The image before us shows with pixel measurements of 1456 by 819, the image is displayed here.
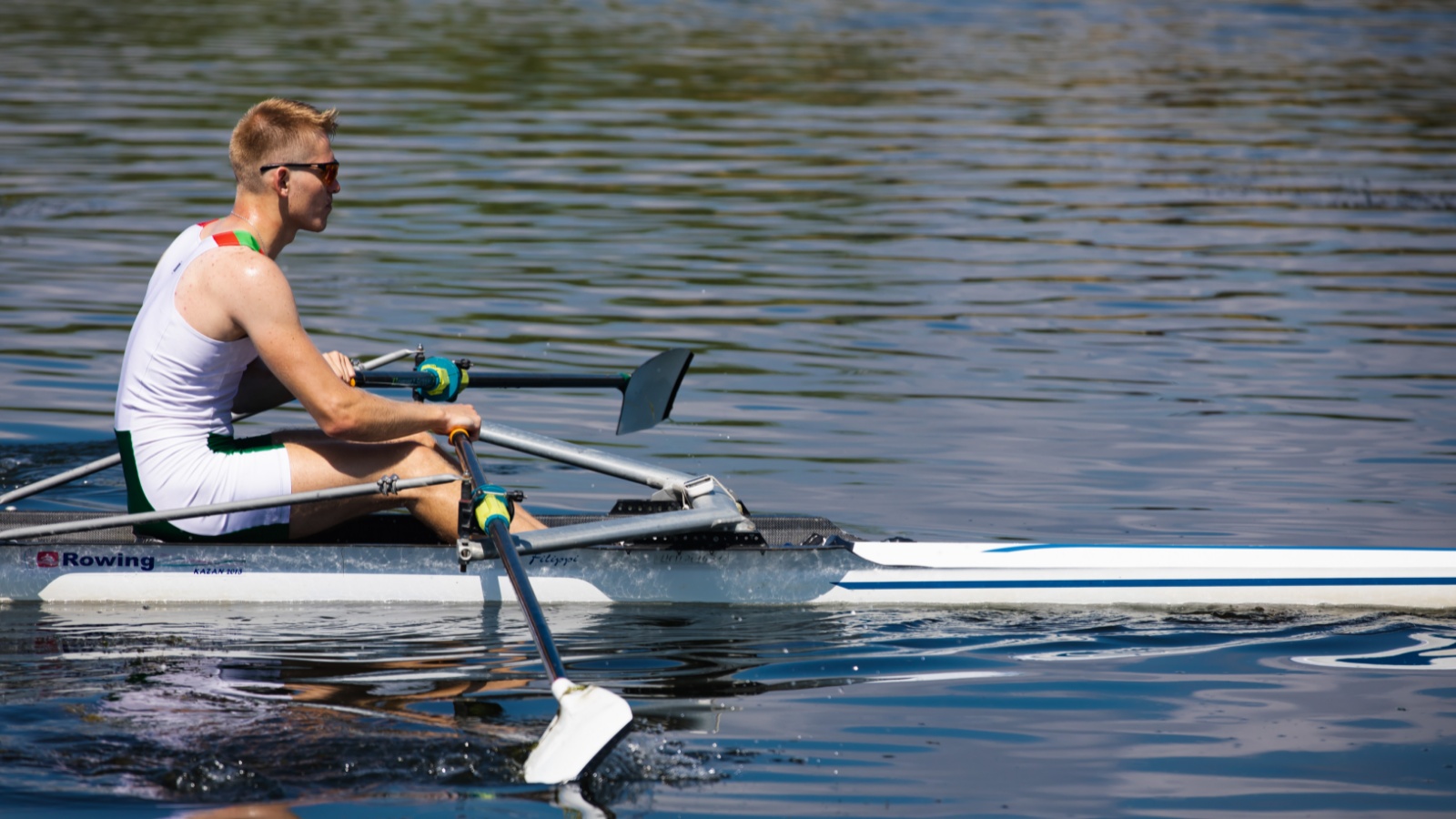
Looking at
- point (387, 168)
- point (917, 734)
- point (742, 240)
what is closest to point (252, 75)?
point (387, 168)

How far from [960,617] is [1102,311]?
680cm

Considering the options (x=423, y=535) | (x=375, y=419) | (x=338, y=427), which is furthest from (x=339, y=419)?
(x=423, y=535)

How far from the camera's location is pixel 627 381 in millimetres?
7715

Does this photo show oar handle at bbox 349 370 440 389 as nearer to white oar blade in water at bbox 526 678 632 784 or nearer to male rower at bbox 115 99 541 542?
male rower at bbox 115 99 541 542

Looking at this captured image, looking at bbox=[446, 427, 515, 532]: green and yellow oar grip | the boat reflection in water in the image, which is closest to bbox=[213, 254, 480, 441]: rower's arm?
bbox=[446, 427, 515, 532]: green and yellow oar grip

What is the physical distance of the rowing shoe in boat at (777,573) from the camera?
21.7 feet

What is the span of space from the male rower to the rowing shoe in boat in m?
0.28

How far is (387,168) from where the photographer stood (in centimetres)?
1944

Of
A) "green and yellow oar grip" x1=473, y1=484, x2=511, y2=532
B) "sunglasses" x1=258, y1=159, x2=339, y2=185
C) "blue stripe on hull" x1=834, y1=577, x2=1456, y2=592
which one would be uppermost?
"sunglasses" x1=258, y1=159, x2=339, y2=185

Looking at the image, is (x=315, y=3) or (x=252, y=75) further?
(x=315, y=3)

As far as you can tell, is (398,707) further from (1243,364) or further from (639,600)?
(1243,364)

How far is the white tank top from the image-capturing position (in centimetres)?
600

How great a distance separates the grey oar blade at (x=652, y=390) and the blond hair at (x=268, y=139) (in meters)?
2.02

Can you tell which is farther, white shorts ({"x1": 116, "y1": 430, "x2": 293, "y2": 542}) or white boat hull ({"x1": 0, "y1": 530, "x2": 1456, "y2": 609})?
white boat hull ({"x1": 0, "y1": 530, "x2": 1456, "y2": 609})
